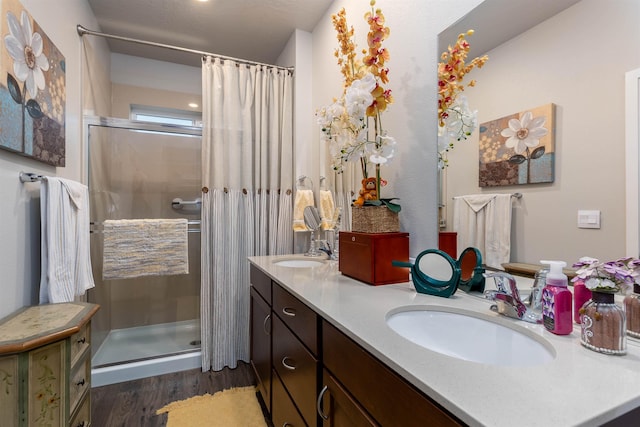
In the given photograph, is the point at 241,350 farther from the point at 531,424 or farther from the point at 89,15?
the point at 89,15

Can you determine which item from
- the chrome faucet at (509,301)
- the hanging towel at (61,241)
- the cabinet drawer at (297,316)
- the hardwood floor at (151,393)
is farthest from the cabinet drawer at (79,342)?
the chrome faucet at (509,301)

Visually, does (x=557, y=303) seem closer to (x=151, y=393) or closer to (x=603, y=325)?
(x=603, y=325)

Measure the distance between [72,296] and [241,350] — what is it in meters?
1.20

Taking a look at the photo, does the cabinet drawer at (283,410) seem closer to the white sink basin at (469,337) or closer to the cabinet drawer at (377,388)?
the cabinet drawer at (377,388)

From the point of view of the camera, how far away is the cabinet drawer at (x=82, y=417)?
115 centimetres

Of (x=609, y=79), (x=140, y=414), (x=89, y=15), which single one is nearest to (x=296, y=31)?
(x=89, y=15)

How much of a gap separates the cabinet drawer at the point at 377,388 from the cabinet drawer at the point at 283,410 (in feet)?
1.32

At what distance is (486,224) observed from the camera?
1.04 metres

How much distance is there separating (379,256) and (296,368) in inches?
21.2

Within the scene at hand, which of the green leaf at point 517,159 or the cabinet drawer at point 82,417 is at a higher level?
the green leaf at point 517,159

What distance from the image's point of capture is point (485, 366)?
0.58 metres

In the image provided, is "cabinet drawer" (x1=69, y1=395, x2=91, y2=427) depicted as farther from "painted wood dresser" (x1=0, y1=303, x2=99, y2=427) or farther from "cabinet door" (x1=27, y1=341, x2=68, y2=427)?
"cabinet door" (x1=27, y1=341, x2=68, y2=427)

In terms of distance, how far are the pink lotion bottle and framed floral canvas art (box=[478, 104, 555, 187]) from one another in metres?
0.27

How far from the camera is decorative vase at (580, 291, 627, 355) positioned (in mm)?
612
